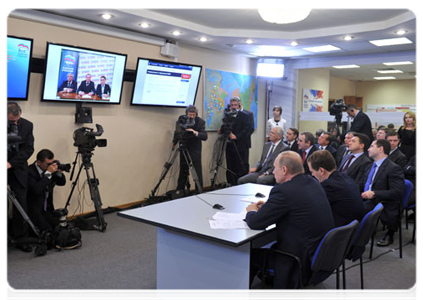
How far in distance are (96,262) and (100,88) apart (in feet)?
8.18

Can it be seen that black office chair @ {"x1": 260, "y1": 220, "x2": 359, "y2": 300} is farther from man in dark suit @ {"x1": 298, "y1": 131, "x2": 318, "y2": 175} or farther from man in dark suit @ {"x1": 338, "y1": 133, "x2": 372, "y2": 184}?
man in dark suit @ {"x1": 298, "y1": 131, "x2": 318, "y2": 175}

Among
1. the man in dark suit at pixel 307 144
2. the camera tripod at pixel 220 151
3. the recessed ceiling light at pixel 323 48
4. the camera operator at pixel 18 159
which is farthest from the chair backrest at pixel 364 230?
the recessed ceiling light at pixel 323 48

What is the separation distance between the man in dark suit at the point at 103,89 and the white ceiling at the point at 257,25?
0.79 m

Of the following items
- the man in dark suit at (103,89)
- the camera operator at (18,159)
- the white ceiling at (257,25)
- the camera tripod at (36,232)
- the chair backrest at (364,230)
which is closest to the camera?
the chair backrest at (364,230)

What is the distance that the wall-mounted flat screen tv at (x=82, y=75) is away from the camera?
196 inches

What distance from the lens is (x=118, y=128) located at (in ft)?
19.9

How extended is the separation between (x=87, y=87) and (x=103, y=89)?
0.82 feet

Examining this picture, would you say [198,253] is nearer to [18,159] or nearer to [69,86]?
[18,159]

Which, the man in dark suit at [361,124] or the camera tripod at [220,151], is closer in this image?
the man in dark suit at [361,124]

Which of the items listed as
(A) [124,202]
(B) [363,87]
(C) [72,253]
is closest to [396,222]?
(C) [72,253]

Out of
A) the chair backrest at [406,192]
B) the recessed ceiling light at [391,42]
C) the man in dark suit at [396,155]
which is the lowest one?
the chair backrest at [406,192]

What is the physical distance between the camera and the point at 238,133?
294 inches

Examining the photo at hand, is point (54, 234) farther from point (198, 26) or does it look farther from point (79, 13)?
point (198, 26)

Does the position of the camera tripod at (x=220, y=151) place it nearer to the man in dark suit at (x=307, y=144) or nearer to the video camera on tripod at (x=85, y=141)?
the man in dark suit at (x=307, y=144)
